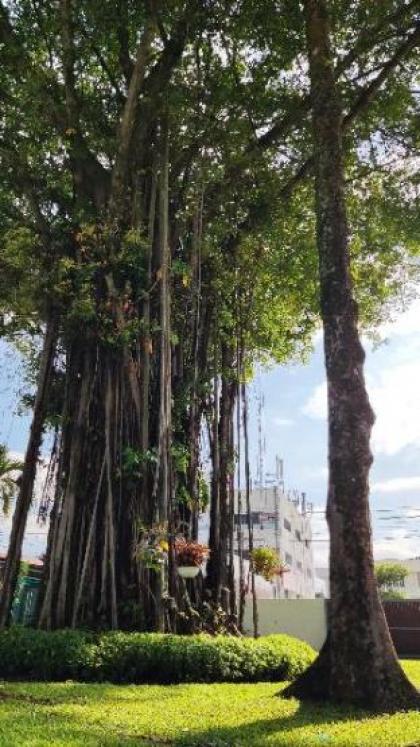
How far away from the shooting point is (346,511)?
438 cm

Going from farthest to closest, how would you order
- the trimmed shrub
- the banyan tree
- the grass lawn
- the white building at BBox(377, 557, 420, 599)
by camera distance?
the white building at BBox(377, 557, 420, 599)
the banyan tree
the trimmed shrub
the grass lawn

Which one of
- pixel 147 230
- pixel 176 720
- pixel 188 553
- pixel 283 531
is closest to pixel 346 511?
pixel 176 720

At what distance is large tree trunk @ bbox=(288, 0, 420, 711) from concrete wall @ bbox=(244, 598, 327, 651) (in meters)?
12.4

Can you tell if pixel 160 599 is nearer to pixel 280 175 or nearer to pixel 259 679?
pixel 259 679

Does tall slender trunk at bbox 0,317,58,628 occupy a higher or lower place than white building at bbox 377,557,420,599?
lower

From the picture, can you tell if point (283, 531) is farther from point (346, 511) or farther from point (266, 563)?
point (346, 511)

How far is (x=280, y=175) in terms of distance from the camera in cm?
909

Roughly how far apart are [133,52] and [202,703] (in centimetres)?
712

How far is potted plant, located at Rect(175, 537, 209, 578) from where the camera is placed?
22.9ft

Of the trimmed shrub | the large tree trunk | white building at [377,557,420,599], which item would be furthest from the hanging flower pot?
white building at [377,557,420,599]

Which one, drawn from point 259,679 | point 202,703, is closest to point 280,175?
point 259,679

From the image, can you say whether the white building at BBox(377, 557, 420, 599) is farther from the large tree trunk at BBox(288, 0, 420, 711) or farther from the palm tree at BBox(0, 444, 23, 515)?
the large tree trunk at BBox(288, 0, 420, 711)

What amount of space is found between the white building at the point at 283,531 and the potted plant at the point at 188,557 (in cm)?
1972

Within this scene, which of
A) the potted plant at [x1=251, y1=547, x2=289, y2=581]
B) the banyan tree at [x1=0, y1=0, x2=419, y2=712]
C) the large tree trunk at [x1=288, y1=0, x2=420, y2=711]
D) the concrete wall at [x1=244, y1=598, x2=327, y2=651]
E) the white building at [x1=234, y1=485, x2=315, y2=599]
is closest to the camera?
the large tree trunk at [x1=288, y1=0, x2=420, y2=711]
